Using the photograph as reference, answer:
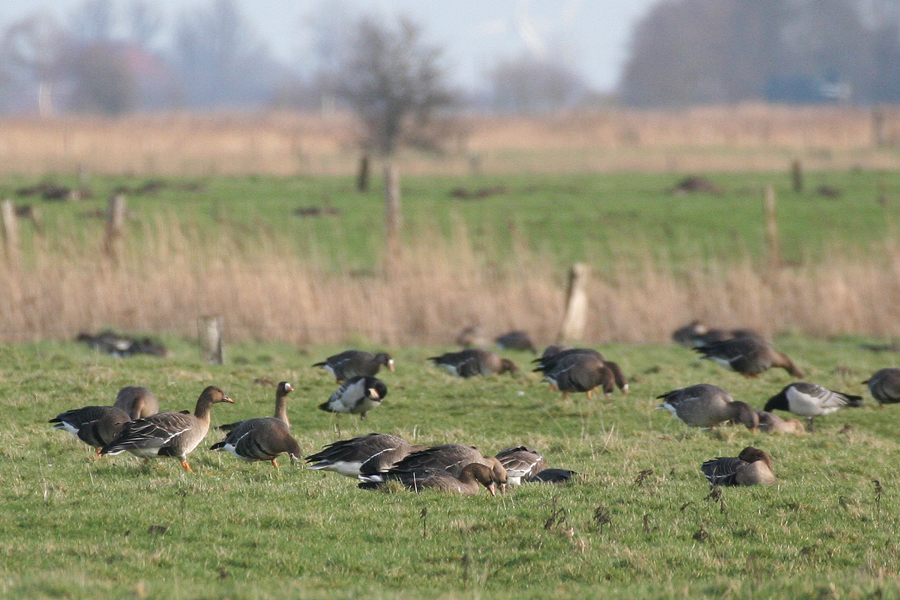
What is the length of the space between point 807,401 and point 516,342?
697 centimetres

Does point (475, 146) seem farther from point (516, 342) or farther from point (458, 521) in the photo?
point (458, 521)

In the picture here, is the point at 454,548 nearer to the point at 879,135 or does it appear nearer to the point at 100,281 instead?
the point at 100,281

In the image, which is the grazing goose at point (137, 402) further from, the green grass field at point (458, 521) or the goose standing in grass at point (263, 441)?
the goose standing in grass at point (263, 441)

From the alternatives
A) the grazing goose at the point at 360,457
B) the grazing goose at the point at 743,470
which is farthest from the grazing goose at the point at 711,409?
the grazing goose at the point at 360,457

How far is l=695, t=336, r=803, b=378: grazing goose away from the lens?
1675 cm

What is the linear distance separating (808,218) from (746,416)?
23.2 meters

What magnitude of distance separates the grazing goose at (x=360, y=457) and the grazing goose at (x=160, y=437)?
117 centimetres

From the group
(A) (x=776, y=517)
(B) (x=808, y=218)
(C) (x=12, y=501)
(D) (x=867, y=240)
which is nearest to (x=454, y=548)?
(A) (x=776, y=517)

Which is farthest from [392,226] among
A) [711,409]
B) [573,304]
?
[711,409]

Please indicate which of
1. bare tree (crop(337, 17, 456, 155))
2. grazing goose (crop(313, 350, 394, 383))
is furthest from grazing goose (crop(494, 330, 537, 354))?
bare tree (crop(337, 17, 456, 155))

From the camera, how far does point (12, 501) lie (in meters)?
9.18

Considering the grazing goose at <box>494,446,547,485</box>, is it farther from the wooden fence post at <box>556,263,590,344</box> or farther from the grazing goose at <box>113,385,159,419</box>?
the wooden fence post at <box>556,263,590,344</box>

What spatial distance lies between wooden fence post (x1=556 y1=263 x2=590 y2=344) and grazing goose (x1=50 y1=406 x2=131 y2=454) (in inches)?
440

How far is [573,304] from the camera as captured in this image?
2081 centimetres
